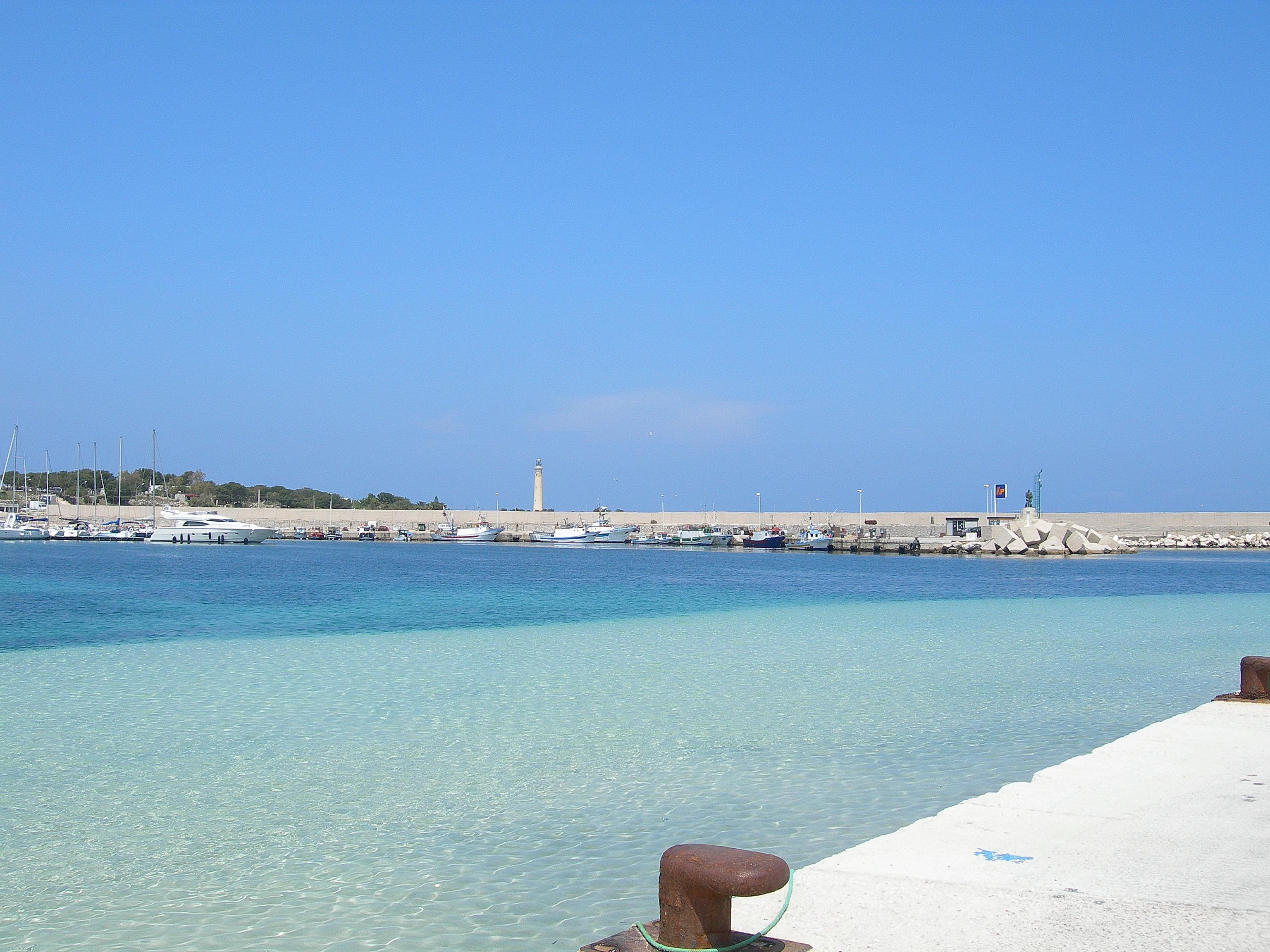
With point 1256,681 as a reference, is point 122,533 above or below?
below

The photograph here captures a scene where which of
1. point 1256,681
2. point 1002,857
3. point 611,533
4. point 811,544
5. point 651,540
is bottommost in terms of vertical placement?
point 651,540

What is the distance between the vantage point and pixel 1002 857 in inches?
170

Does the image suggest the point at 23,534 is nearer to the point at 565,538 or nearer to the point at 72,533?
the point at 72,533

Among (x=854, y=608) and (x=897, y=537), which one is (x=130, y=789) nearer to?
(x=854, y=608)

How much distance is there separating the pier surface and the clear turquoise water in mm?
1019

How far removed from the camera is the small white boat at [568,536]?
89.9 metres

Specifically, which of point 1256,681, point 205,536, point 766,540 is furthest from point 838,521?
point 1256,681

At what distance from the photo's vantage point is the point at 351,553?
65.6 metres

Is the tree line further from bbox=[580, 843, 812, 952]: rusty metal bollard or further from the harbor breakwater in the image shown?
bbox=[580, 843, 812, 952]: rusty metal bollard

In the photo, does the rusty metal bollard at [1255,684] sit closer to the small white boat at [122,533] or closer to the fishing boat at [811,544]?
the fishing boat at [811,544]

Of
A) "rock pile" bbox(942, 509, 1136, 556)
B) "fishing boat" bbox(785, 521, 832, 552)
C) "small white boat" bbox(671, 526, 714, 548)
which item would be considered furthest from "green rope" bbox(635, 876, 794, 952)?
"small white boat" bbox(671, 526, 714, 548)

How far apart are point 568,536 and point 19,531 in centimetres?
4093

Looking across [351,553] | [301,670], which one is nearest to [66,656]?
[301,670]

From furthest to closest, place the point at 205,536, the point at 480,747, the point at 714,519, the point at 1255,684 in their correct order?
the point at 714,519
the point at 205,536
the point at 480,747
the point at 1255,684
